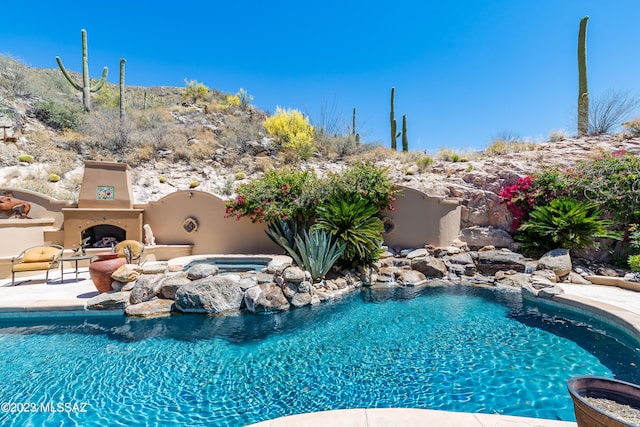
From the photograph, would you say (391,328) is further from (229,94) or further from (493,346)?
(229,94)

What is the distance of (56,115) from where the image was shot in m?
15.2

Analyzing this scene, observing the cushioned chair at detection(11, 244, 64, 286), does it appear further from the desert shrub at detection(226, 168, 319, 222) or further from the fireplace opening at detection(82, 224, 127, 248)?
the desert shrub at detection(226, 168, 319, 222)

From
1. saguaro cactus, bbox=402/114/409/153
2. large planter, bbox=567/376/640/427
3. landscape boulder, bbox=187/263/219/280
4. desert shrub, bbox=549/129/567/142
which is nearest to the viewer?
large planter, bbox=567/376/640/427

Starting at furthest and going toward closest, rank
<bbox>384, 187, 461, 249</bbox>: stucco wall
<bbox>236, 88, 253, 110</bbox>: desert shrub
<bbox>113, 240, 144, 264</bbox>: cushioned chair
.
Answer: <bbox>236, 88, 253, 110</bbox>: desert shrub, <bbox>384, 187, 461, 249</bbox>: stucco wall, <bbox>113, 240, 144, 264</bbox>: cushioned chair

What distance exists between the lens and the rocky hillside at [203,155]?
11.1m

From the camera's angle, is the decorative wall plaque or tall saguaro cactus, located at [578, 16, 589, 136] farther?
tall saguaro cactus, located at [578, 16, 589, 136]

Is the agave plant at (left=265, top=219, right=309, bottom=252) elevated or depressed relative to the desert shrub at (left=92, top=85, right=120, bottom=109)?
depressed

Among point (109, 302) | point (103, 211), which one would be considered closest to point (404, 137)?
point (103, 211)

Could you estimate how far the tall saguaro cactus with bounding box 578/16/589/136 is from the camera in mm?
12619

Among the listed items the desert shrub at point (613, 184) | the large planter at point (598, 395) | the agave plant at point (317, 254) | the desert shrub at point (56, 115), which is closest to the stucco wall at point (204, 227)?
the agave plant at point (317, 254)

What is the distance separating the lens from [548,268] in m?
7.49

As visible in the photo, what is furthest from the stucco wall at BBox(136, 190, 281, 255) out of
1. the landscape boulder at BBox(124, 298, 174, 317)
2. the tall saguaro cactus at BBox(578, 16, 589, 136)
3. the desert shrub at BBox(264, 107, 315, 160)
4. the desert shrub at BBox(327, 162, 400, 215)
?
the tall saguaro cactus at BBox(578, 16, 589, 136)

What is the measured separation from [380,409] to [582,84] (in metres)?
17.6

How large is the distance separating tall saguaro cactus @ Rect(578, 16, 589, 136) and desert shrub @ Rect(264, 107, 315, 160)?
13.3 meters
